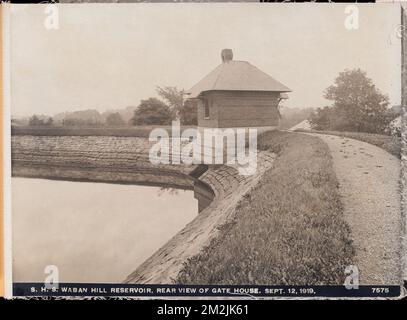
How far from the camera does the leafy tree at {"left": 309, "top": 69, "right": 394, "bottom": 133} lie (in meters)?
5.65

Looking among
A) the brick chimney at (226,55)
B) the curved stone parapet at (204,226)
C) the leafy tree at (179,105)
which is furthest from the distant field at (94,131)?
the brick chimney at (226,55)

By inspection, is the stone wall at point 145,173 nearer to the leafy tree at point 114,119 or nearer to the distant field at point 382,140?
the leafy tree at point 114,119

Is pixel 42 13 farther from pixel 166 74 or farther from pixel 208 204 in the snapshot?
pixel 208 204

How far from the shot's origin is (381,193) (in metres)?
5.52

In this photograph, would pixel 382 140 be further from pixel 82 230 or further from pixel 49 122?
pixel 49 122

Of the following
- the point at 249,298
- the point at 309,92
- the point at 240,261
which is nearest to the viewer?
the point at 240,261

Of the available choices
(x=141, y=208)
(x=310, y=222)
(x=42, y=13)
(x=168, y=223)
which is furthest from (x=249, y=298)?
(x=42, y=13)

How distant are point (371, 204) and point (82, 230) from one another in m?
5.19

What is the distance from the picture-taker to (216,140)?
6.31 meters

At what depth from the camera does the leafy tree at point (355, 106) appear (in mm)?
5652

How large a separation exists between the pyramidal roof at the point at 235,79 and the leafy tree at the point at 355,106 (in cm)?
86

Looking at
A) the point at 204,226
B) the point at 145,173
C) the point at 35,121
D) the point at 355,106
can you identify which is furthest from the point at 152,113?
the point at 355,106

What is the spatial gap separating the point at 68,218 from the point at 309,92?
5.05 m

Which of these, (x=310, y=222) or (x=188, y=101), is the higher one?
(x=188, y=101)
